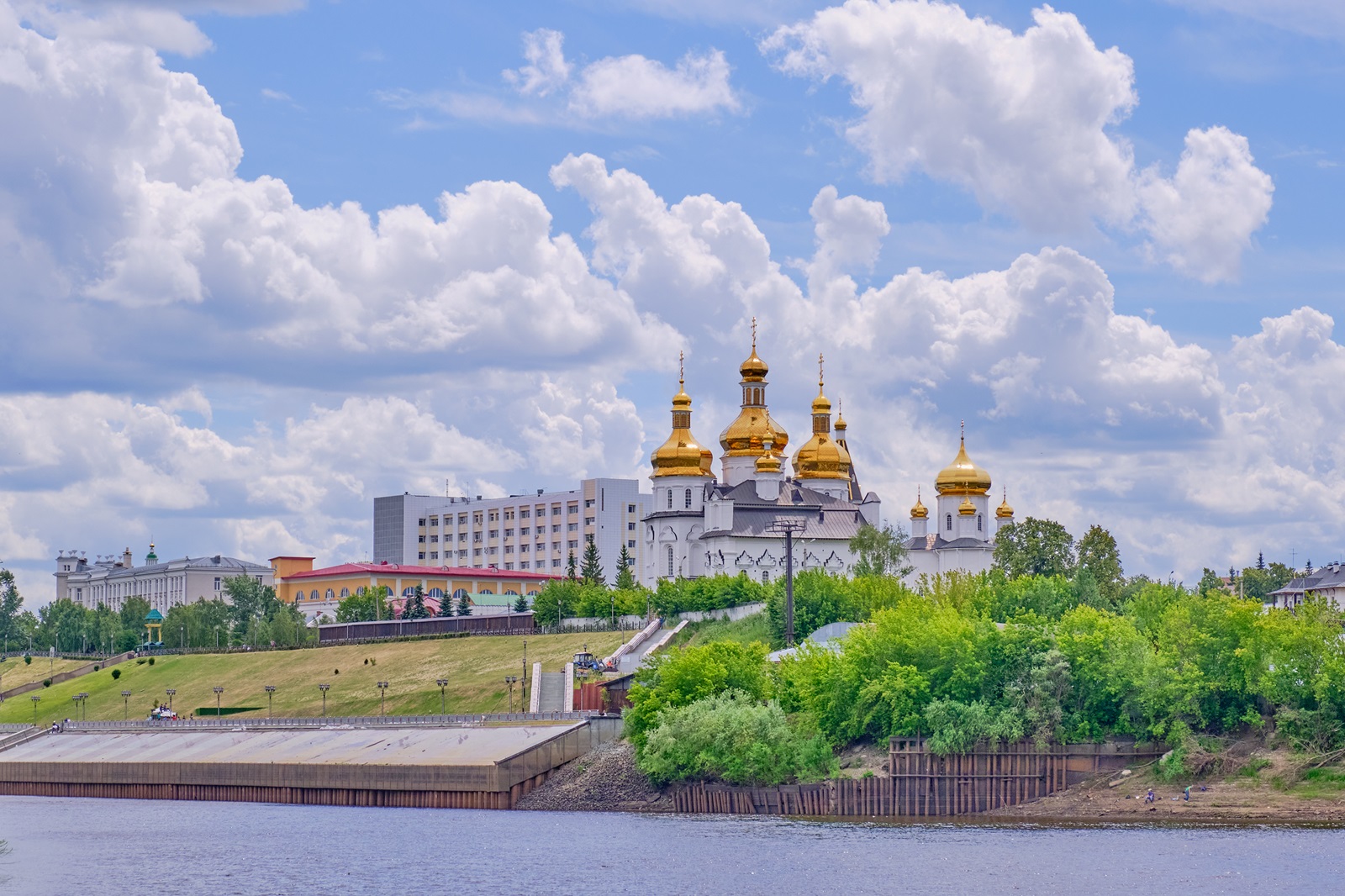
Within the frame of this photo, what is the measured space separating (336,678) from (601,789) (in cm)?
6232

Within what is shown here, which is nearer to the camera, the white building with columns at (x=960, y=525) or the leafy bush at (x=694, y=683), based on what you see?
the leafy bush at (x=694, y=683)

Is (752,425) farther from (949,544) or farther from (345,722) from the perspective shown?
(345,722)

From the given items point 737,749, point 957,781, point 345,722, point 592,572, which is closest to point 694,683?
point 737,749

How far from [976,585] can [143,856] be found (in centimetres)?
6482

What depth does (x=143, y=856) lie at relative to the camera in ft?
269

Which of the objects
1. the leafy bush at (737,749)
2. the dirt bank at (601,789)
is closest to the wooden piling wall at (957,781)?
the leafy bush at (737,749)

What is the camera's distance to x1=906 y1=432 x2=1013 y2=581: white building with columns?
564 ft

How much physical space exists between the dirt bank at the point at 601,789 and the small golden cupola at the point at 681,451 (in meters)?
68.9

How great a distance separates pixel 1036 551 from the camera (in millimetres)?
155000

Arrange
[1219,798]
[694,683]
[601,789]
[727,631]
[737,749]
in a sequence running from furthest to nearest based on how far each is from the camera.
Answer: [727,631] < [694,683] < [601,789] < [737,749] < [1219,798]

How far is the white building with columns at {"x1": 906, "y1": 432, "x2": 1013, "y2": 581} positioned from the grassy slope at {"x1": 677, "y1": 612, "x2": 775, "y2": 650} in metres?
30.7

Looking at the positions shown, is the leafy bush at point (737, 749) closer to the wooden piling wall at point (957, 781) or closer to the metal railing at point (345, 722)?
the wooden piling wall at point (957, 781)

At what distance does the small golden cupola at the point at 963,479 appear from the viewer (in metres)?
173

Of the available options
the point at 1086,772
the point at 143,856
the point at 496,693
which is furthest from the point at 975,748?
the point at 496,693
